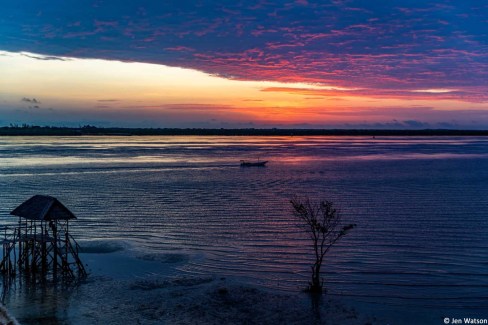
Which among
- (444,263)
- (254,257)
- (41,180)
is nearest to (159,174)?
(41,180)

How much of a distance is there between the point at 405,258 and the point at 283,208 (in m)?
12.6

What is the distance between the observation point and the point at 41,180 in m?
45.5

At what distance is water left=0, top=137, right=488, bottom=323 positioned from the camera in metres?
17.2

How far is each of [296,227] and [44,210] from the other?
41.6 ft

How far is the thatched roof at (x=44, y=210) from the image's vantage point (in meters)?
18.2

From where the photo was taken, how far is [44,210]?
59.9 feet

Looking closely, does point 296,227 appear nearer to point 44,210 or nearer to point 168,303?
point 168,303

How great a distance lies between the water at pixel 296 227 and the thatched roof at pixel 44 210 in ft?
14.5

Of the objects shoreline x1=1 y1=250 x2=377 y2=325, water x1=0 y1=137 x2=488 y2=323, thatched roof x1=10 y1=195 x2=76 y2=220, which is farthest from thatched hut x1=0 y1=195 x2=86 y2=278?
water x1=0 y1=137 x2=488 y2=323

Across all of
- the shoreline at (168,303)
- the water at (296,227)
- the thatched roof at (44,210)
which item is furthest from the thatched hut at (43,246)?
the water at (296,227)

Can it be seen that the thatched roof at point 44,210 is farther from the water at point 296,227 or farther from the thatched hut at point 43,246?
the water at point 296,227

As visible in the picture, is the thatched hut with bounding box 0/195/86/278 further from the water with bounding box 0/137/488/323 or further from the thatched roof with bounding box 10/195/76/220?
the water with bounding box 0/137/488/323

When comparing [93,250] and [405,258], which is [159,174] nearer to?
[93,250]

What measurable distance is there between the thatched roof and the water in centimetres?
442
